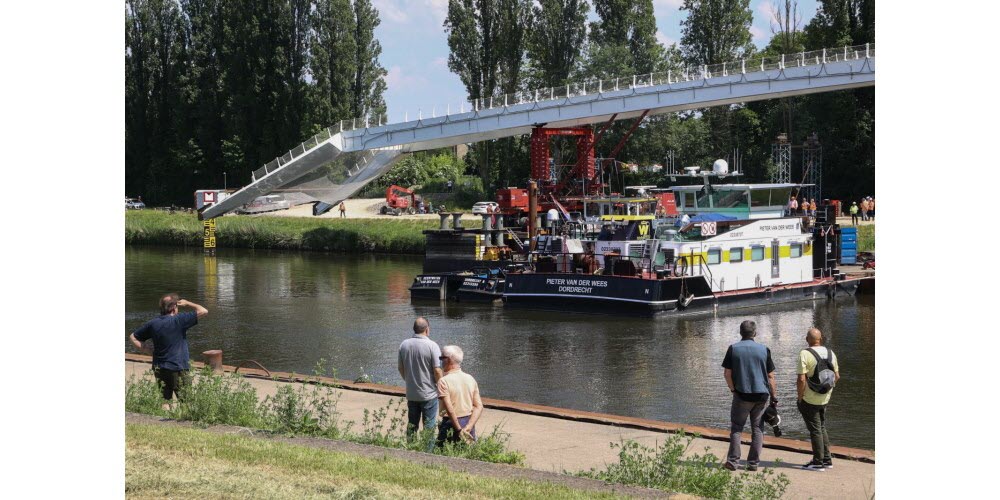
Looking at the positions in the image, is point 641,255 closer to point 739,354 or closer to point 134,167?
point 739,354

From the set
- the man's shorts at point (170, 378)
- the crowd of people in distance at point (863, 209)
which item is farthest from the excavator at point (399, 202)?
the man's shorts at point (170, 378)

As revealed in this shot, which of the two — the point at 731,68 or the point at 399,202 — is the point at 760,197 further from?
the point at 399,202

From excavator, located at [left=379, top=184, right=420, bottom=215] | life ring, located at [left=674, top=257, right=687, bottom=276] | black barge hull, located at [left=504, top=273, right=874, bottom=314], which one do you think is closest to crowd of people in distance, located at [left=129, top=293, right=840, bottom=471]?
black barge hull, located at [left=504, top=273, right=874, bottom=314]

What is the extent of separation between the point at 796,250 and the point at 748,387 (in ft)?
100

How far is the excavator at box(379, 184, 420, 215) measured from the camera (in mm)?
79750

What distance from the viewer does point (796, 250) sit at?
4188cm

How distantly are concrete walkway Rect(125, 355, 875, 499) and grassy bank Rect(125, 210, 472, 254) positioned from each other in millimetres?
53044

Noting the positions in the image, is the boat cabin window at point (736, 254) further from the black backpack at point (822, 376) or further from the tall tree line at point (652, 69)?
the black backpack at point (822, 376)

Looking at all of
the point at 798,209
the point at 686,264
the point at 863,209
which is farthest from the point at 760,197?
the point at 863,209

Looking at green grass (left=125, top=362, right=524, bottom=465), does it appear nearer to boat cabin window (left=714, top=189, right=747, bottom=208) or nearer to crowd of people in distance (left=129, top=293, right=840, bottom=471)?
crowd of people in distance (left=129, top=293, right=840, bottom=471)

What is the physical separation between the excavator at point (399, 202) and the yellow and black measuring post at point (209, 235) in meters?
14.7

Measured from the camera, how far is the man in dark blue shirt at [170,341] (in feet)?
45.4

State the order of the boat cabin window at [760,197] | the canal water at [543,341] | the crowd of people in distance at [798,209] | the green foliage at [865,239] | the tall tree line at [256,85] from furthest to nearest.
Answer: the tall tree line at [256,85]
the green foliage at [865,239]
the crowd of people in distance at [798,209]
the boat cabin window at [760,197]
the canal water at [543,341]
